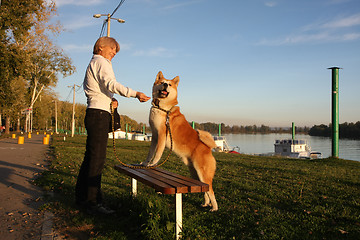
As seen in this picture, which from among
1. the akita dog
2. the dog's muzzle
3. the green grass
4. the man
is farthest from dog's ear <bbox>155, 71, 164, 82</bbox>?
the green grass

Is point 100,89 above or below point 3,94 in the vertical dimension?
below

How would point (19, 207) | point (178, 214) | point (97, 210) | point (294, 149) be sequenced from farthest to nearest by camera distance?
point (294, 149)
point (19, 207)
point (97, 210)
point (178, 214)

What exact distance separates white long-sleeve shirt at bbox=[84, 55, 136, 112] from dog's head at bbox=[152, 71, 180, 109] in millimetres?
478

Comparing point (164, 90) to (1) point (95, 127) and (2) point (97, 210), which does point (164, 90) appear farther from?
(2) point (97, 210)

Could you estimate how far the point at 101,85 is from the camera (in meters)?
3.63

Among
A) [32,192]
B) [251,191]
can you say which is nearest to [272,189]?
[251,191]

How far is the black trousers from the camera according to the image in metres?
3.58

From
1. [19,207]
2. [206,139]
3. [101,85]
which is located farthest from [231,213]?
[19,207]

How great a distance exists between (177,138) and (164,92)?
0.69 m

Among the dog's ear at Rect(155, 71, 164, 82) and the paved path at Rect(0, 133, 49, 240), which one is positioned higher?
the dog's ear at Rect(155, 71, 164, 82)

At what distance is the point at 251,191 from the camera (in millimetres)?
5199

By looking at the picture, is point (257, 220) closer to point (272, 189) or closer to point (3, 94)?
point (272, 189)

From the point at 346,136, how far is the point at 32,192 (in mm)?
73980

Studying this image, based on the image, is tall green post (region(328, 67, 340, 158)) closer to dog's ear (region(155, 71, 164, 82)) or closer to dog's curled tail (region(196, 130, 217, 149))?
dog's curled tail (region(196, 130, 217, 149))
